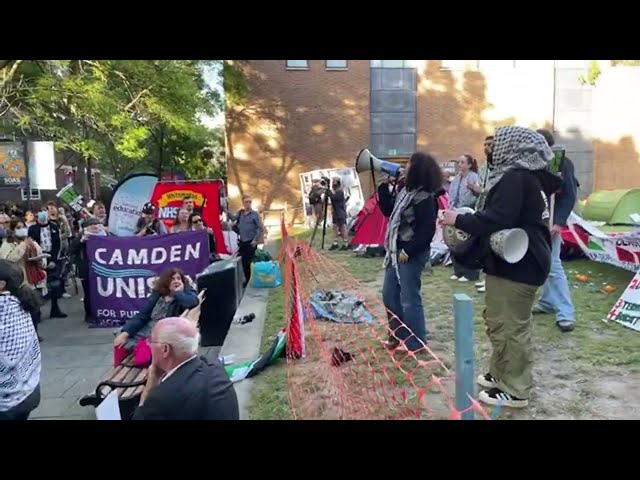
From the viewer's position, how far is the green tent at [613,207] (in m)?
8.91

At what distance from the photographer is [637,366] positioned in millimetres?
4164

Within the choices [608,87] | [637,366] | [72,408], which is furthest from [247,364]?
[608,87]

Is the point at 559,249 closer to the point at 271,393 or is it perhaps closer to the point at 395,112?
the point at 271,393

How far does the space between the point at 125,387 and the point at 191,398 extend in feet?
5.04

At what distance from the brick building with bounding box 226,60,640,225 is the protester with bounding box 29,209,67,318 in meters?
17.0

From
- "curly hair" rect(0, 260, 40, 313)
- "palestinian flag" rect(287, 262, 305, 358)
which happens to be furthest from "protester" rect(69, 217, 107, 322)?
"curly hair" rect(0, 260, 40, 313)

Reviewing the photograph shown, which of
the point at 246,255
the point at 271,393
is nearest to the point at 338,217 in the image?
the point at 246,255

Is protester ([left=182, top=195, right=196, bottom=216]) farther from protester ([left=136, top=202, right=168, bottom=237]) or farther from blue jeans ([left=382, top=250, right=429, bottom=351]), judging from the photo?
blue jeans ([left=382, top=250, right=429, bottom=351])

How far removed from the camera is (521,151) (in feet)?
10.7

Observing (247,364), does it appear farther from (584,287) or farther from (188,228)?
(584,287)

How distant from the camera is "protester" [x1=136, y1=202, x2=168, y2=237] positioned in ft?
26.1

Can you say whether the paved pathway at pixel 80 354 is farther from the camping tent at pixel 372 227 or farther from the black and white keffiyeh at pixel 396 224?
the camping tent at pixel 372 227
